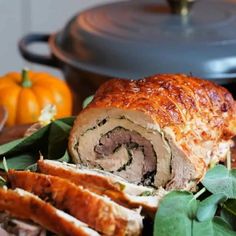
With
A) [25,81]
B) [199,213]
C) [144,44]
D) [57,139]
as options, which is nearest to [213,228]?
[199,213]

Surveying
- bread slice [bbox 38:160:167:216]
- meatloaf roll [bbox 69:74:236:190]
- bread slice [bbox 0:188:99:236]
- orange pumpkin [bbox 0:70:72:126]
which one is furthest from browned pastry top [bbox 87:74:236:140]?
orange pumpkin [bbox 0:70:72:126]

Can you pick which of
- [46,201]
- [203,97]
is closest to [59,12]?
[203,97]

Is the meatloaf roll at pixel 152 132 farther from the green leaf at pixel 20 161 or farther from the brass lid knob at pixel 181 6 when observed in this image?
the brass lid knob at pixel 181 6

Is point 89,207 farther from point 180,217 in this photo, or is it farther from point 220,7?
point 220,7

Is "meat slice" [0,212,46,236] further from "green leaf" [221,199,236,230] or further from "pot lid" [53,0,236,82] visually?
"pot lid" [53,0,236,82]

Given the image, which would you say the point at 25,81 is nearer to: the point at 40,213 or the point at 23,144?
the point at 23,144

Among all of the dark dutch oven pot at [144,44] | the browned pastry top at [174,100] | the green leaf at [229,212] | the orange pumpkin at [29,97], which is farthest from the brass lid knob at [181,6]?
the green leaf at [229,212]
